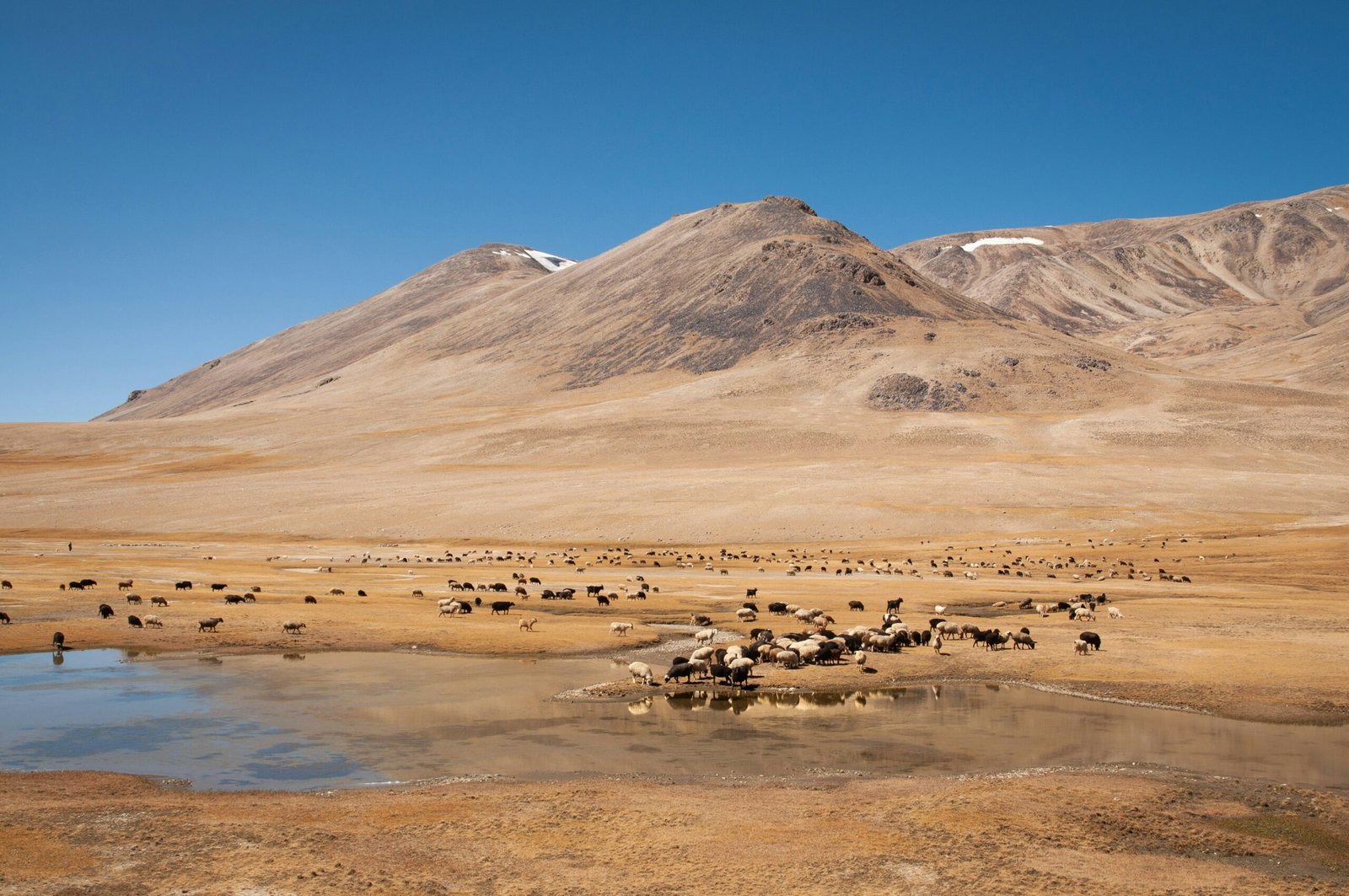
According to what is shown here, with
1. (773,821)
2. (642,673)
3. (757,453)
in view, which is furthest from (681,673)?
(757,453)

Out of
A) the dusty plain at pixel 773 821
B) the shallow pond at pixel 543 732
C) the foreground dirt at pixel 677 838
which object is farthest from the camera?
the shallow pond at pixel 543 732

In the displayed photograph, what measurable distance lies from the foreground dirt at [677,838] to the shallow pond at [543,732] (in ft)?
5.00

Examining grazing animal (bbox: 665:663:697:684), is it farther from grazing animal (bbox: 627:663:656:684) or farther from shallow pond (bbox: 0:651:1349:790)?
shallow pond (bbox: 0:651:1349:790)

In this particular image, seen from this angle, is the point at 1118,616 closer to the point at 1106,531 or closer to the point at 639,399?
the point at 1106,531

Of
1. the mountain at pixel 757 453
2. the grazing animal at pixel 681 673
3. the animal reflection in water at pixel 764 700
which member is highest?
the mountain at pixel 757 453

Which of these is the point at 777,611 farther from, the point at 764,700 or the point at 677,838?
the point at 677,838

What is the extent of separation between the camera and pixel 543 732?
70.8 ft

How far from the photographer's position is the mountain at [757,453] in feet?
292

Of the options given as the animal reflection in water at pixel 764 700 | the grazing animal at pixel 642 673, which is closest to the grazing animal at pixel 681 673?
the grazing animal at pixel 642 673

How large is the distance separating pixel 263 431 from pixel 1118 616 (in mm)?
156086

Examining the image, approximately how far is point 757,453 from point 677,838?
115m

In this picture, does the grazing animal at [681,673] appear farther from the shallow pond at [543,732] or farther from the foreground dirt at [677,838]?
the foreground dirt at [677,838]

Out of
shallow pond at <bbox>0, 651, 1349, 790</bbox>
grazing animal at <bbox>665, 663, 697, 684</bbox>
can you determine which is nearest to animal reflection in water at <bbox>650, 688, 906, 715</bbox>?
shallow pond at <bbox>0, 651, 1349, 790</bbox>

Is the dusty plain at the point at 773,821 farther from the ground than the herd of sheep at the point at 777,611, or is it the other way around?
the herd of sheep at the point at 777,611
